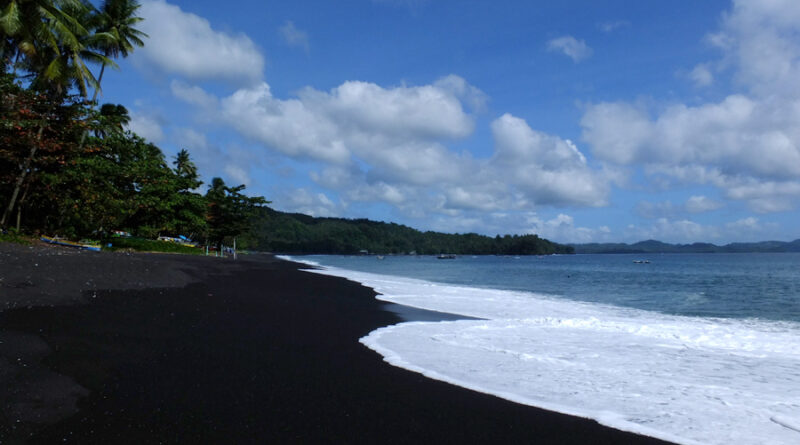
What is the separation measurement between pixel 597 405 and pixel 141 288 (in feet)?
34.1

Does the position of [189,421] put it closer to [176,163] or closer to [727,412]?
[727,412]

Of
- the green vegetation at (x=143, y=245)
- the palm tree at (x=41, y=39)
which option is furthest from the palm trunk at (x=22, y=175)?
the green vegetation at (x=143, y=245)

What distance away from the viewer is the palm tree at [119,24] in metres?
29.9

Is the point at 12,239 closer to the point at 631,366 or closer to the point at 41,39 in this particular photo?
the point at 41,39

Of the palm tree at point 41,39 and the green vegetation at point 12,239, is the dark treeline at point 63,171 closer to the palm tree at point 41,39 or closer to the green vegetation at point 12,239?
the palm tree at point 41,39

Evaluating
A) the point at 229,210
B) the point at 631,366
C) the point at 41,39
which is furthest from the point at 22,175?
the point at 229,210

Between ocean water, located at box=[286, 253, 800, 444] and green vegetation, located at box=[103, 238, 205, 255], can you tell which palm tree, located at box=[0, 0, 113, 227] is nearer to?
green vegetation, located at box=[103, 238, 205, 255]

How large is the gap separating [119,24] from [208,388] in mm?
35951

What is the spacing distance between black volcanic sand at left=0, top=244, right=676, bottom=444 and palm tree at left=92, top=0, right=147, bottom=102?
2848cm

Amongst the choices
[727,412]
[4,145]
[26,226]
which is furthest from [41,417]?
[26,226]

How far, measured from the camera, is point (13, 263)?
9.52 metres

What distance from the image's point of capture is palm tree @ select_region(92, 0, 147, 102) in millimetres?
29906

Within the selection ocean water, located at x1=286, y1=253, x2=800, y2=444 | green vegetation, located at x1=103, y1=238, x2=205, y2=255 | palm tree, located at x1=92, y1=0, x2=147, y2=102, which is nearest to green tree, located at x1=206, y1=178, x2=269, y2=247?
green vegetation, located at x1=103, y1=238, x2=205, y2=255

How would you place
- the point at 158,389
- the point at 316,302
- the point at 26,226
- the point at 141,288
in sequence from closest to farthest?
1. the point at 158,389
2. the point at 141,288
3. the point at 316,302
4. the point at 26,226
